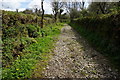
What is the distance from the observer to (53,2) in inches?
1469

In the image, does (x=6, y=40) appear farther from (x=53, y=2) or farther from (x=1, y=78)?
(x=53, y=2)

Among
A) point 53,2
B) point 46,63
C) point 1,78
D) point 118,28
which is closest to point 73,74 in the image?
point 46,63

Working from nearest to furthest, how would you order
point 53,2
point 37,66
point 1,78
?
point 1,78 < point 37,66 < point 53,2

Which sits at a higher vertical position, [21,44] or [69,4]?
[69,4]

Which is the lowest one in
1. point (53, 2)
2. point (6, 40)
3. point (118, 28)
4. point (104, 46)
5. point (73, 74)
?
point (73, 74)

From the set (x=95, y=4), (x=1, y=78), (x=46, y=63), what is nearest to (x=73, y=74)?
(x=46, y=63)

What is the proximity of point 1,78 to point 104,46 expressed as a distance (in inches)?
234

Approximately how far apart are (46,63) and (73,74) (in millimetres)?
1537

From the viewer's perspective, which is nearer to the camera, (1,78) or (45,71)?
(1,78)

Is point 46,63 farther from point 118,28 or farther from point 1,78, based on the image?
point 118,28

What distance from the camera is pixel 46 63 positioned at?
5113mm

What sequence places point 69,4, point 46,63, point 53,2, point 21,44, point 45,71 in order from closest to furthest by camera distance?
point 45,71 < point 46,63 < point 21,44 < point 53,2 < point 69,4

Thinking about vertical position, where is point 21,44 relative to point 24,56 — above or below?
above

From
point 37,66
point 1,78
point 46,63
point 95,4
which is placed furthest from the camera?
point 95,4
